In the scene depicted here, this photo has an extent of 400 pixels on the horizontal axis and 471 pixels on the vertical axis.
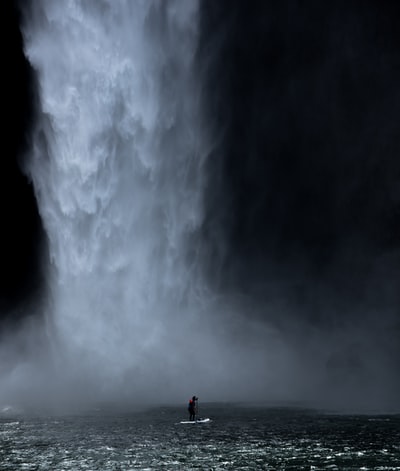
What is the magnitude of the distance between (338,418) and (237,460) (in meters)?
27.2

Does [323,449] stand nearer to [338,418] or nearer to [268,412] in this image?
[338,418]

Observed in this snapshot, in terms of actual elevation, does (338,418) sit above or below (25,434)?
above

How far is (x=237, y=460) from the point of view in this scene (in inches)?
1130

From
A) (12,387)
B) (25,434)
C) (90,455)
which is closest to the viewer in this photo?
(90,455)

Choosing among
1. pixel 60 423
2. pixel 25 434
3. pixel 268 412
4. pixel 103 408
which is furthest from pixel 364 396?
pixel 25 434

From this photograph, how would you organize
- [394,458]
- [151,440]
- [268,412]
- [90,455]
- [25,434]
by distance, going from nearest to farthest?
[394,458]
[90,455]
[151,440]
[25,434]
[268,412]

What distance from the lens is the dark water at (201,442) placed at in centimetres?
2808

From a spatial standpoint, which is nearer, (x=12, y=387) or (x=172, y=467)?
(x=172, y=467)

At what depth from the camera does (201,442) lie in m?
36.3

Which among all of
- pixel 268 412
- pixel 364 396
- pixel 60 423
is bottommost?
pixel 60 423

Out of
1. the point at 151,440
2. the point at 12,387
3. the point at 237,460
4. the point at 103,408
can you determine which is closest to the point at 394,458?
the point at 237,460

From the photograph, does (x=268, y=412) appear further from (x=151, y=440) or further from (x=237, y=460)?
(x=237, y=460)

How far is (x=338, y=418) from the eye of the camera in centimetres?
5212

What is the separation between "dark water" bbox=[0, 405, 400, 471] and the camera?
28.1m
